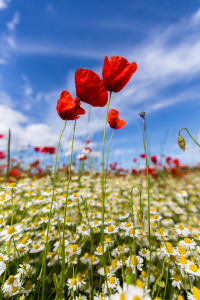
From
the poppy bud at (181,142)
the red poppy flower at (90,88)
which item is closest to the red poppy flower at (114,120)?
the red poppy flower at (90,88)

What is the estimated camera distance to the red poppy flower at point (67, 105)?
3.02 ft

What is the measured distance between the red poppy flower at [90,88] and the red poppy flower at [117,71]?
46 mm

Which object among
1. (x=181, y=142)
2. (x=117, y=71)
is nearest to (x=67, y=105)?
(x=117, y=71)

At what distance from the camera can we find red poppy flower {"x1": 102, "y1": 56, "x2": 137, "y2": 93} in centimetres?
88

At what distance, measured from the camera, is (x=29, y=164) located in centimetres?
439

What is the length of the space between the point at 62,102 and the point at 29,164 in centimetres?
387

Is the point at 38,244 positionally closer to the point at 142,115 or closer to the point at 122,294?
the point at 122,294

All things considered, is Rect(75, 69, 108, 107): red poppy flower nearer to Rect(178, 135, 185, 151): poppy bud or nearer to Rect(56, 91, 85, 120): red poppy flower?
Rect(56, 91, 85, 120): red poppy flower

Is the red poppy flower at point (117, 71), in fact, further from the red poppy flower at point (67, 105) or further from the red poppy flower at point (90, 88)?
the red poppy flower at point (67, 105)

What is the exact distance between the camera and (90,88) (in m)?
0.89

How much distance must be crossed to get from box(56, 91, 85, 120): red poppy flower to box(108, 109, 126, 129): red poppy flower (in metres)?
0.26

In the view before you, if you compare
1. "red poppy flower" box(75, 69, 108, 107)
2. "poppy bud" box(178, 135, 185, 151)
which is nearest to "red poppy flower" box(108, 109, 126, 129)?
"red poppy flower" box(75, 69, 108, 107)

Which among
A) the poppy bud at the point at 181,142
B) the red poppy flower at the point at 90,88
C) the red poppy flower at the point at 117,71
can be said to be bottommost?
the poppy bud at the point at 181,142

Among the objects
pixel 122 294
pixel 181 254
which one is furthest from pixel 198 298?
pixel 122 294
